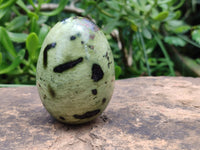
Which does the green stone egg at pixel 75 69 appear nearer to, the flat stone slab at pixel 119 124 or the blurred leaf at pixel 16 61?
the flat stone slab at pixel 119 124

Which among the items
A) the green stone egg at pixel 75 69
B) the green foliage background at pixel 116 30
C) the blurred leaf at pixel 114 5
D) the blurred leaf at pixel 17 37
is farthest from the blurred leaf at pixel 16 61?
the blurred leaf at pixel 114 5

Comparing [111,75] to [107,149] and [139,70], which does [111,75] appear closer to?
[107,149]

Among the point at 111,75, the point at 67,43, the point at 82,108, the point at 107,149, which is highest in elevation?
the point at 67,43

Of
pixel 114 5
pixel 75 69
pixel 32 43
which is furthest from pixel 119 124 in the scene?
pixel 114 5

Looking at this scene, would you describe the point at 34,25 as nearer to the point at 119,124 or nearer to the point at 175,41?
the point at 119,124

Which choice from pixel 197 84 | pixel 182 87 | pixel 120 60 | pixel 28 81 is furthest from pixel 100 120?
pixel 120 60

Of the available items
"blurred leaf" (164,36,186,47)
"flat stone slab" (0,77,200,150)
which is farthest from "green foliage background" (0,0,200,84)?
"flat stone slab" (0,77,200,150)
